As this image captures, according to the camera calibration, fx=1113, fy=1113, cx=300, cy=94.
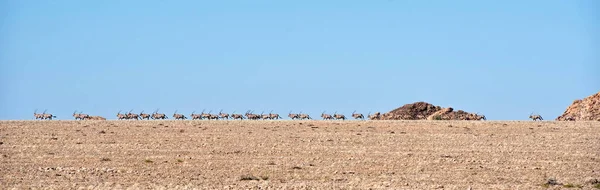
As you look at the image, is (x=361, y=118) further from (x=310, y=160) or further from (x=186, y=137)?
(x=310, y=160)

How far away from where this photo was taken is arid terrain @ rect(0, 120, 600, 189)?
29.2 meters

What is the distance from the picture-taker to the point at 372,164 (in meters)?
34.5

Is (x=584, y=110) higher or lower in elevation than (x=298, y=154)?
higher

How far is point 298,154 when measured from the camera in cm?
3822

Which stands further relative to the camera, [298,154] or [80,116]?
[80,116]

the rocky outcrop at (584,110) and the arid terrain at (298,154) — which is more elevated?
the rocky outcrop at (584,110)

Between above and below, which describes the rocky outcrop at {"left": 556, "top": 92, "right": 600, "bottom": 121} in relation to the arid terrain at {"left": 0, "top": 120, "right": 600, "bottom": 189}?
above

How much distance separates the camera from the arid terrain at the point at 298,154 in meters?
29.2

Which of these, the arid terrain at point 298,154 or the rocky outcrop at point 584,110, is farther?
the rocky outcrop at point 584,110

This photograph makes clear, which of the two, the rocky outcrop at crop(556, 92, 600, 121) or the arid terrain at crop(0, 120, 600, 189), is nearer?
the arid terrain at crop(0, 120, 600, 189)

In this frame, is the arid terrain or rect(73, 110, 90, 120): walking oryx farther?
rect(73, 110, 90, 120): walking oryx

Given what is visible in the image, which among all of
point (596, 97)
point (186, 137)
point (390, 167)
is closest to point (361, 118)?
point (596, 97)

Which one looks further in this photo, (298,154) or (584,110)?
(584,110)

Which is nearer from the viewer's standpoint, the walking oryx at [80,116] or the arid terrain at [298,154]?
the arid terrain at [298,154]
